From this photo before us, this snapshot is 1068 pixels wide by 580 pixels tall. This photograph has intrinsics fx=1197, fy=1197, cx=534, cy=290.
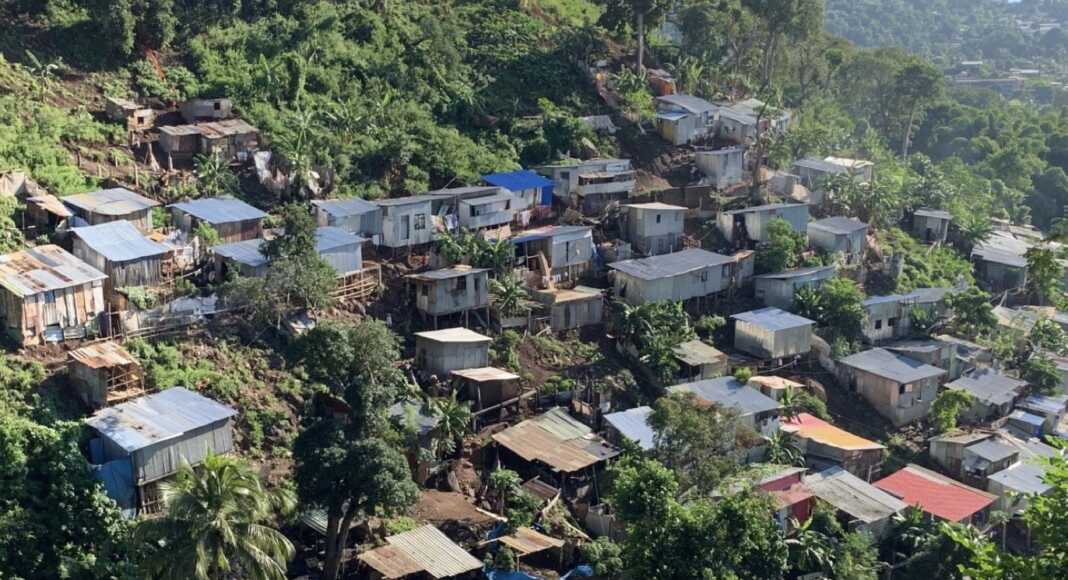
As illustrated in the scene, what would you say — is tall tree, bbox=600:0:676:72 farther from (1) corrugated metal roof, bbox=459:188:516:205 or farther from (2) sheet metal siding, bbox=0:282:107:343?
(2) sheet metal siding, bbox=0:282:107:343

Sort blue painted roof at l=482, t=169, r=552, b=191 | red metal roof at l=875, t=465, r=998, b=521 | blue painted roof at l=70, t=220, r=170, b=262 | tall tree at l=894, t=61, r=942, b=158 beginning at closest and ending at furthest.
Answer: blue painted roof at l=70, t=220, r=170, b=262
red metal roof at l=875, t=465, r=998, b=521
blue painted roof at l=482, t=169, r=552, b=191
tall tree at l=894, t=61, r=942, b=158

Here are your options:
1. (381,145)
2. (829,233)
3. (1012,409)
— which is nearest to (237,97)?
(381,145)

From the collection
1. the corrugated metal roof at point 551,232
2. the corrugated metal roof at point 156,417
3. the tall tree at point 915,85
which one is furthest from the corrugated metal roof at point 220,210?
the tall tree at point 915,85

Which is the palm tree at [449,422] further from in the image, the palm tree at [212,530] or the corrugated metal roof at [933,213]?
the corrugated metal roof at [933,213]

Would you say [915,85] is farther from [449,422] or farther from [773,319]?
[449,422]

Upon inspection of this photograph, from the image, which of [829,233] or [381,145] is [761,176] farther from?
[381,145]

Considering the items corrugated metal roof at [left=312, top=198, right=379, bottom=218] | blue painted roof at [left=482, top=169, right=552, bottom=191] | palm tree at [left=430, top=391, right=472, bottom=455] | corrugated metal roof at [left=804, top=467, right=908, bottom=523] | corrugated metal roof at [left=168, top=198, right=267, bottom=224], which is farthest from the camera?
blue painted roof at [left=482, top=169, right=552, bottom=191]

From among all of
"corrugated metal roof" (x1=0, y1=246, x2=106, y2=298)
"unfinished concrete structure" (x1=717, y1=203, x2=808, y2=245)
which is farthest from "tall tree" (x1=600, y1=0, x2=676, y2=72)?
"corrugated metal roof" (x1=0, y1=246, x2=106, y2=298)
